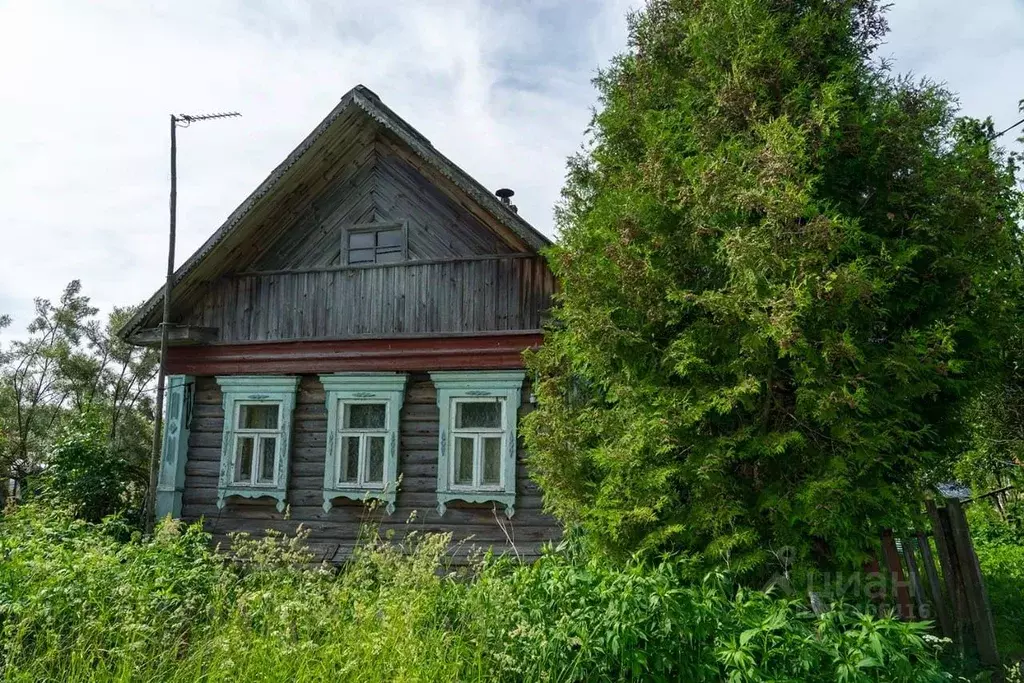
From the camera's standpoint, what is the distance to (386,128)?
913cm

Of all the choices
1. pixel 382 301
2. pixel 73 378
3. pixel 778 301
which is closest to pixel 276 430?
pixel 382 301

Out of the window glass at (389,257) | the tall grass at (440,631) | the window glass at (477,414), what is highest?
the window glass at (389,257)

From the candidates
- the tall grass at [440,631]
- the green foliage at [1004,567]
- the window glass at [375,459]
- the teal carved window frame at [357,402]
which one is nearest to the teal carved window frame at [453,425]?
the teal carved window frame at [357,402]

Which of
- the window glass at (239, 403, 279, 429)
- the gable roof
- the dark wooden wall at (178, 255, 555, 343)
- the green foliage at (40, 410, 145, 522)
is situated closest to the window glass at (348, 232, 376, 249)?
the dark wooden wall at (178, 255, 555, 343)

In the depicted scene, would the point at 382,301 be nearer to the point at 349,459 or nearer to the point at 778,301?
the point at 349,459

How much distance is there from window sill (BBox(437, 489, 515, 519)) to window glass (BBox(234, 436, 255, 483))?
9.05ft

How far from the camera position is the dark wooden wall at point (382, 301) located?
8.75 meters

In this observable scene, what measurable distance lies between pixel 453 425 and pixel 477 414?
1.08 ft

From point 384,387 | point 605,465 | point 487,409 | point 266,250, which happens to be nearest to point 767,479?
point 605,465

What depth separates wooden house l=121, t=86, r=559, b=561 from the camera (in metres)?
8.64

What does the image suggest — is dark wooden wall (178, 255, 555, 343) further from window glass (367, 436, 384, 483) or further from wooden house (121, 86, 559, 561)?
window glass (367, 436, 384, 483)

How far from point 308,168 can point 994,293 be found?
7766 millimetres

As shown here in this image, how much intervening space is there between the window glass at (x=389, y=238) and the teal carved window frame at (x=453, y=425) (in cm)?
190

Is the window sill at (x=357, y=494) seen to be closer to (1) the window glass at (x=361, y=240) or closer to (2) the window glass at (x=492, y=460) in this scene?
(2) the window glass at (x=492, y=460)
